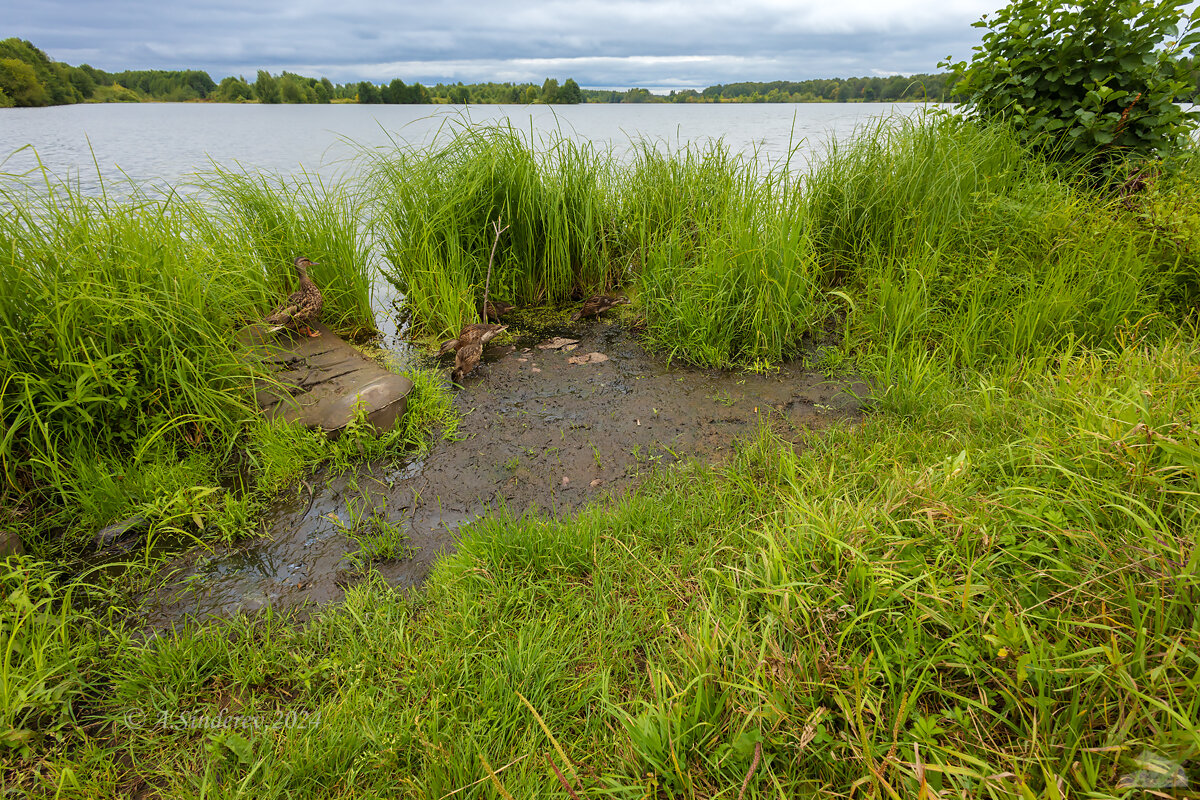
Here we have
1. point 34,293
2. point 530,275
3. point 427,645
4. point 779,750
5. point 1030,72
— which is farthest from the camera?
point 530,275

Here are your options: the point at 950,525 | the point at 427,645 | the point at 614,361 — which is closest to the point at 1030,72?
the point at 614,361

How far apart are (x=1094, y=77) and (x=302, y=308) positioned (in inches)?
232

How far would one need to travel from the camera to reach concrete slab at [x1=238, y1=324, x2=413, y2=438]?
3084 mm

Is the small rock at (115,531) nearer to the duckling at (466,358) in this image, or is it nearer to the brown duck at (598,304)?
the duckling at (466,358)

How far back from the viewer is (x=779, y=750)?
1.33 meters

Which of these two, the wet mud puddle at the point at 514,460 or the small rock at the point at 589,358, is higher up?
the small rock at the point at 589,358

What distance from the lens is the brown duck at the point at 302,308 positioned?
3506 mm

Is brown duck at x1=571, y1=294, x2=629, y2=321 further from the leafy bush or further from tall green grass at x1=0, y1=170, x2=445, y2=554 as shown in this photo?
the leafy bush

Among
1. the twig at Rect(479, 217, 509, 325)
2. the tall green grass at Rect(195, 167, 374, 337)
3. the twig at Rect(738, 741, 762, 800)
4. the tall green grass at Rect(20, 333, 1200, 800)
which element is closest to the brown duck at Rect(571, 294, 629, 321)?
the twig at Rect(479, 217, 509, 325)

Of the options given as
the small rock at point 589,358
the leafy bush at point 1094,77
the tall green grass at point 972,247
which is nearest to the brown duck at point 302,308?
the small rock at point 589,358

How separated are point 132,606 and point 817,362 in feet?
12.0

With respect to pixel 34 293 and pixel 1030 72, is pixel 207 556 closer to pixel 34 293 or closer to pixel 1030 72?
pixel 34 293

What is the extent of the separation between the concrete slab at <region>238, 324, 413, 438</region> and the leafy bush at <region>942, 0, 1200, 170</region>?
5.06 m

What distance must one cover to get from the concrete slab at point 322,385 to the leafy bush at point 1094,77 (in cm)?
506
